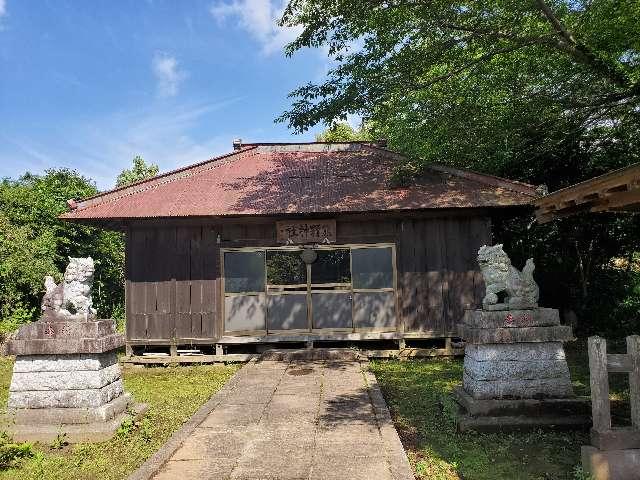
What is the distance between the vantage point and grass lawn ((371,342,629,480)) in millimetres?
4289

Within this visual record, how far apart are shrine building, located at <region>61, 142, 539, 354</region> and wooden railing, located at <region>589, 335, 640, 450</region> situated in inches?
245

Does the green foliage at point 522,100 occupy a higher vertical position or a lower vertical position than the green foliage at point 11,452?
higher

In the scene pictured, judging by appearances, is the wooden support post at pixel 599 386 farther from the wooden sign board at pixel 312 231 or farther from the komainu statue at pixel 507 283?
the wooden sign board at pixel 312 231

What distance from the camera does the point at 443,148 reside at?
1106 centimetres

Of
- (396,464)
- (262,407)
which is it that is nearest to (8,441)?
(262,407)

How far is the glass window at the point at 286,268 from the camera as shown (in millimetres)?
10766

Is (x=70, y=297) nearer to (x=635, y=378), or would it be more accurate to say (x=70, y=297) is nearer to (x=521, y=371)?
(x=521, y=371)

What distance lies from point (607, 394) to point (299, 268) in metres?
7.49

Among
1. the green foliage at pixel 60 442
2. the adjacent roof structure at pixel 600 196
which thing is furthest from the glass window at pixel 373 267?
the green foliage at pixel 60 442

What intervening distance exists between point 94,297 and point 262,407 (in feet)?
43.8

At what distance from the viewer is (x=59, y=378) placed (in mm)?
5652

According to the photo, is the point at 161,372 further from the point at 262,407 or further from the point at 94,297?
the point at 94,297

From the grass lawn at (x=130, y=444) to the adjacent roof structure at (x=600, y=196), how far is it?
536cm

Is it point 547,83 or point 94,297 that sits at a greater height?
point 547,83
